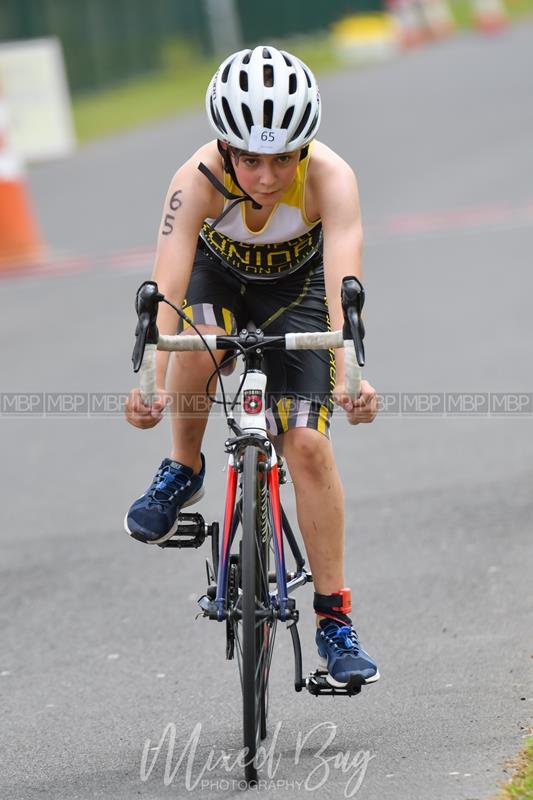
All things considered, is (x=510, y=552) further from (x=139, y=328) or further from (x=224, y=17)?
(x=224, y=17)

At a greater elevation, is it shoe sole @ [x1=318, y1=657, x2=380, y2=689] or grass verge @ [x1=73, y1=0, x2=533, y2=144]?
shoe sole @ [x1=318, y1=657, x2=380, y2=689]

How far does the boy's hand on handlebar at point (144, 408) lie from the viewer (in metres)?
4.80

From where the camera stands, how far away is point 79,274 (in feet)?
48.4

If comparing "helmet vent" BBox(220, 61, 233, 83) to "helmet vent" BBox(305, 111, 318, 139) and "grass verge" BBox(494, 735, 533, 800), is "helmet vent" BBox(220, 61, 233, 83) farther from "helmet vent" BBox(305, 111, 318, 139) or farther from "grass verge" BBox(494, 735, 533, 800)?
"grass verge" BBox(494, 735, 533, 800)

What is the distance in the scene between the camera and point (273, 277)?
5492 mm

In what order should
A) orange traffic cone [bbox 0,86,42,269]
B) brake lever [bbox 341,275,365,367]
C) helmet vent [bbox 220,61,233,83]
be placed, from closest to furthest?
brake lever [bbox 341,275,365,367]
helmet vent [bbox 220,61,233,83]
orange traffic cone [bbox 0,86,42,269]

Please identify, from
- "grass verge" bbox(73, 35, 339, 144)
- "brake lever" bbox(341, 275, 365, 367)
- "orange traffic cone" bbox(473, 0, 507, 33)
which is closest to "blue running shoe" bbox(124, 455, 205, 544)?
"brake lever" bbox(341, 275, 365, 367)

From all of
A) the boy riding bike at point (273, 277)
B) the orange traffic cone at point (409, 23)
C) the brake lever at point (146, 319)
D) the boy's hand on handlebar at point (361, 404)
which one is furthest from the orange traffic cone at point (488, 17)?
the brake lever at point (146, 319)

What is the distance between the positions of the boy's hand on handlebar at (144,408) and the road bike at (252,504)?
31 mm

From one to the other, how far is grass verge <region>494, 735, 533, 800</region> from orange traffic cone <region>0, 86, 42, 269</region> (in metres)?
10.6

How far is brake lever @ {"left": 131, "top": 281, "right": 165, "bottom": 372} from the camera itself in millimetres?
4668

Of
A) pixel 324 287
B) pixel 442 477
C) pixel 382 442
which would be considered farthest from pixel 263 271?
pixel 382 442

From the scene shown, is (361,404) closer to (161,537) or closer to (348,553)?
(161,537)

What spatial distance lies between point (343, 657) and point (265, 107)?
5.79ft
